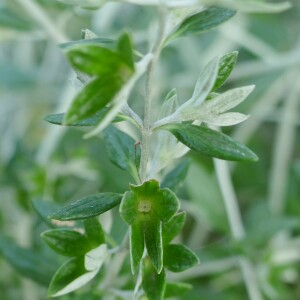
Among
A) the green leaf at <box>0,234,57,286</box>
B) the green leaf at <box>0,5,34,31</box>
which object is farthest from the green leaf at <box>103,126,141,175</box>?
the green leaf at <box>0,5,34,31</box>

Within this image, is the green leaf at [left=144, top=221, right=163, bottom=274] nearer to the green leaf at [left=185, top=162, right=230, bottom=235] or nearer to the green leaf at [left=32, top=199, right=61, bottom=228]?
the green leaf at [left=32, top=199, right=61, bottom=228]

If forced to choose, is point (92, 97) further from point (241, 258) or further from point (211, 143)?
point (241, 258)

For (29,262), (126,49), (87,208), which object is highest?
(126,49)

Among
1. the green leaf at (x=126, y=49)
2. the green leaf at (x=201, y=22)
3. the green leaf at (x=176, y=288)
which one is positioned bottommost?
the green leaf at (x=176, y=288)

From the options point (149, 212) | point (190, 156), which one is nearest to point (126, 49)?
point (149, 212)

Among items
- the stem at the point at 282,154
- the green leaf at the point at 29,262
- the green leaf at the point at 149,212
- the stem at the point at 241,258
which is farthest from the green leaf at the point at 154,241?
the stem at the point at 282,154

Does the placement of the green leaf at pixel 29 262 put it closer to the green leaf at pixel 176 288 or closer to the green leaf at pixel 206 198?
the green leaf at pixel 176 288
